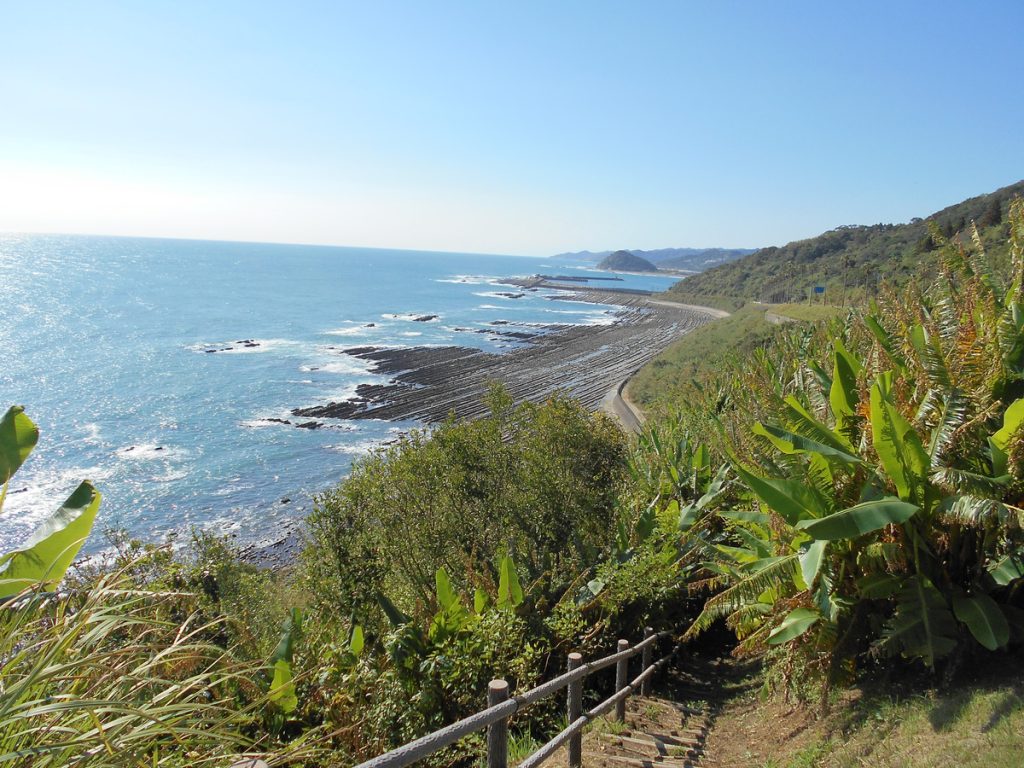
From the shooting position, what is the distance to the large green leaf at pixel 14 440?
292 centimetres

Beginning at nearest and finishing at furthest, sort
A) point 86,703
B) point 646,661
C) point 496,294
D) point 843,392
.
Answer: point 86,703
point 843,392
point 646,661
point 496,294

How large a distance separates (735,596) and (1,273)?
151726mm

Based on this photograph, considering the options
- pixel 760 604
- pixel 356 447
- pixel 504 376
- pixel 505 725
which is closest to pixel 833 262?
pixel 504 376

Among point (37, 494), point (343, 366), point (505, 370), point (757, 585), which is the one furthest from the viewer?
point (343, 366)

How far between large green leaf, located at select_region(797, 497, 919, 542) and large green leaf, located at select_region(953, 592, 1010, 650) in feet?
2.92

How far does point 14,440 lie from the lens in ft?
9.86

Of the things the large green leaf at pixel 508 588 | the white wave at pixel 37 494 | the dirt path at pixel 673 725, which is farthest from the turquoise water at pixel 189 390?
the dirt path at pixel 673 725

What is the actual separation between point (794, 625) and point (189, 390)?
48.3m

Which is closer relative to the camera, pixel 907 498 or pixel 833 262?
pixel 907 498

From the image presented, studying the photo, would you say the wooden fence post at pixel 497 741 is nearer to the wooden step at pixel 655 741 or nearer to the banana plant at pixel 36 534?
the banana plant at pixel 36 534

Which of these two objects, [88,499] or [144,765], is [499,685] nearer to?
[144,765]

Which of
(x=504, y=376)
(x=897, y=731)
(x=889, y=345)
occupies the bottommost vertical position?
(x=504, y=376)

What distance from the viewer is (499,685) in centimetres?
328

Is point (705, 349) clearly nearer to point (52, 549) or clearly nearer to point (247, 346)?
point (247, 346)
